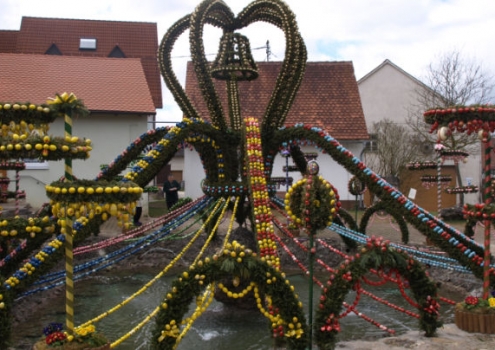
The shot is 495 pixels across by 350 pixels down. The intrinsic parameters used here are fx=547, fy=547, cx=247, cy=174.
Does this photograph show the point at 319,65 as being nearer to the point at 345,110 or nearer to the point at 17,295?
the point at 345,110

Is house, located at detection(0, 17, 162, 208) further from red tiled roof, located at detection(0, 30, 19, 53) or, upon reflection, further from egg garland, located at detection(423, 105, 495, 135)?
egg garland, located at detection(423, 105, 495, 135)

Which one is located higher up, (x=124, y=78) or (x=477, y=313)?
(x=124, y=78)

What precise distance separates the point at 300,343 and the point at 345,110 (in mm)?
19456

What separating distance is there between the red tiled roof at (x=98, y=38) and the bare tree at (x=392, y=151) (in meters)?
11.2

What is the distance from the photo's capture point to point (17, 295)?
279 inches

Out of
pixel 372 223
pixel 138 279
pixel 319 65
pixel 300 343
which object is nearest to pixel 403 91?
pixel 319 65

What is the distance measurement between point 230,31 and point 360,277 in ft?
18.1

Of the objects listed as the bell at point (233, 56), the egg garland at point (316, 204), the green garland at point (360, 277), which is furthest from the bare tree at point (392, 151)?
the egg garland at point (316, 204)

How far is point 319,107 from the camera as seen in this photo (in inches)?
969

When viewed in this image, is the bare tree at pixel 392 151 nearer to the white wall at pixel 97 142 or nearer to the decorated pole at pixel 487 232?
the white wall at pixel 97 142

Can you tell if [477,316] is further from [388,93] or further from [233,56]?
[388,93]

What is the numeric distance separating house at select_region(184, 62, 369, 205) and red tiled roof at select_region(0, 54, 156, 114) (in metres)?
3.25

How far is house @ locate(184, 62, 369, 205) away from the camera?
23391mm

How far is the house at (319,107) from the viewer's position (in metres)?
23.4
